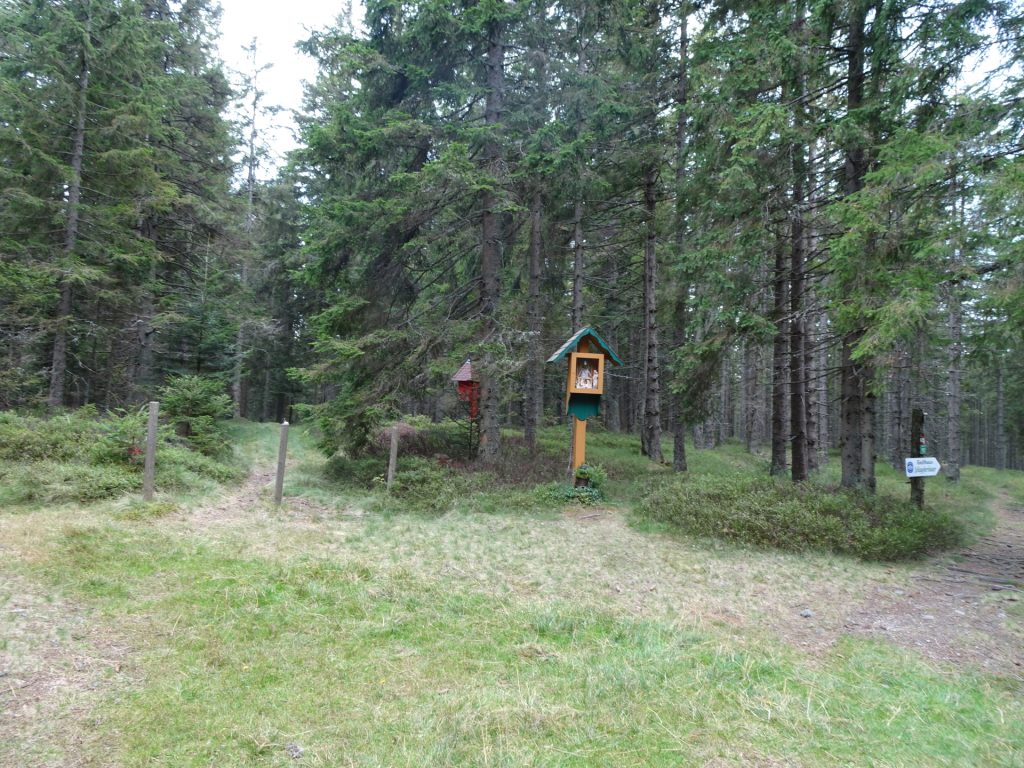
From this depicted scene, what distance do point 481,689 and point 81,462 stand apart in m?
8.92

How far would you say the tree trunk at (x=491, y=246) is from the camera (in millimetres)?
12438

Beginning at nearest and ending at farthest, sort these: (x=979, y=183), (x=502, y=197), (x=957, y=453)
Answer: (x=979, y=183) → (x=502, y=197) → (x=957, y=453)

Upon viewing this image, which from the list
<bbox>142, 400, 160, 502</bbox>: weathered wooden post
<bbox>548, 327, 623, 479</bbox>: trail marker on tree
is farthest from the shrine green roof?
<bbox>142, 400, 160, 502</bbox>: weathered wooden post

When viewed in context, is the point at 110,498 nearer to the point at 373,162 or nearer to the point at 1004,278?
the point at 373,162

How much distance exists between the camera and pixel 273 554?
6344 mm

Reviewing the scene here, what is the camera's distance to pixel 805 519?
7691mm

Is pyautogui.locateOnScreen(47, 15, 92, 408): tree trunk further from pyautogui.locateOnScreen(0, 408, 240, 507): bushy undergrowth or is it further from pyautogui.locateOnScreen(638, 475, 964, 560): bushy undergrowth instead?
pyautogui.locateOnScreen(638, 475, 964, 560): bushy undergrowth

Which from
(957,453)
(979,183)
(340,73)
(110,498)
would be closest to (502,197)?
(340,73)

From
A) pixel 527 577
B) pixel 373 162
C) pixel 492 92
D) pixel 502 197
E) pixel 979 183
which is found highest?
pixel 492 92

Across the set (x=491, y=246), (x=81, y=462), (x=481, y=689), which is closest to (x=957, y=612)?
(x=481, y=689)

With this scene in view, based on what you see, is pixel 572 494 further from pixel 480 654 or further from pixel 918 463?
pixel 480 654

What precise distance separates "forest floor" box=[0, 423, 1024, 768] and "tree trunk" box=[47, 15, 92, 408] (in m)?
7.51

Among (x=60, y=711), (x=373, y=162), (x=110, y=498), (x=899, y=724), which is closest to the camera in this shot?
(x=60, y=711)

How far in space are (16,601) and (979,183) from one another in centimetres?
1029
